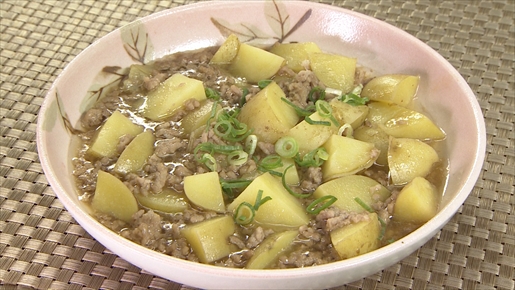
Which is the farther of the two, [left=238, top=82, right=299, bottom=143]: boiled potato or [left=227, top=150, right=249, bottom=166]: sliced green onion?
[left=238, top=82, right=299, bottom=143]: boiled potato

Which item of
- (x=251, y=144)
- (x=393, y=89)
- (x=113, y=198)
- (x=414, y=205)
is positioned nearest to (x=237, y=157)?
(x=251, y=144)

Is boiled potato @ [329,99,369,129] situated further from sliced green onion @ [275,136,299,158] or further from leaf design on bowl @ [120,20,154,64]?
leaf design on bowl @ [120,20,154,64]

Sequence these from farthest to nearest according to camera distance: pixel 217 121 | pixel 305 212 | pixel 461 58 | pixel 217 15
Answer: pixel 461 58 < pixel 217 15 < pixel 217 121 < pixel 305 212

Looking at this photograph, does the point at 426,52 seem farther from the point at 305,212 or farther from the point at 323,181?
the point at 305,212

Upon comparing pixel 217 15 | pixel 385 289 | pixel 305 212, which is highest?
pixel 217 15

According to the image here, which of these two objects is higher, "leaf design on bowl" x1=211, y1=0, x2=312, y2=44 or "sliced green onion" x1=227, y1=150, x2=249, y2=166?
"leaf design on bowl" x1=211, y1=0, x2=312, y2=44

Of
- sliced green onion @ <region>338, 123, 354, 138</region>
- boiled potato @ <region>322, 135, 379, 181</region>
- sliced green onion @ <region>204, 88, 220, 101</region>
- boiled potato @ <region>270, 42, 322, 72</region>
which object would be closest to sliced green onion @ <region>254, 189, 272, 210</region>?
boiled potato @ <region>322, 135, 379, 181</region>

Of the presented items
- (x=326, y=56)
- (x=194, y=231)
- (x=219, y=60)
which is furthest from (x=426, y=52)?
(x=194, y=231)
